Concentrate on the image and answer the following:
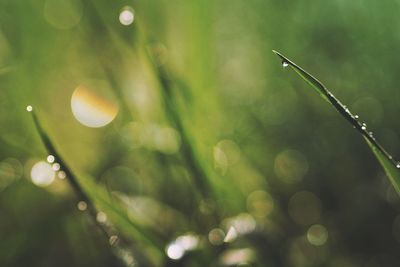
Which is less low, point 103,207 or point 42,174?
point 42,174

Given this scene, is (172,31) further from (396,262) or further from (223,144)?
(396,262)

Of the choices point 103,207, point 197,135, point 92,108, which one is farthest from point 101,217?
point 92,108

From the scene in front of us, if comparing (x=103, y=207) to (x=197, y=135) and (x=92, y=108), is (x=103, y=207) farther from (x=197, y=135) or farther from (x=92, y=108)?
(x=92, y=108)

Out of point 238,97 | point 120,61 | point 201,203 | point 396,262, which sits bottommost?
point 396,262

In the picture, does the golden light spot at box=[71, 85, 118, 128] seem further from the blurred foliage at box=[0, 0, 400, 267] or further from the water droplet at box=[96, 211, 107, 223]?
the water droplet at box=[96, 211, 107, 223]

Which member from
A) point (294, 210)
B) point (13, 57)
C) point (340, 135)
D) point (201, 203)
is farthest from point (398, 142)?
point (13, 57)

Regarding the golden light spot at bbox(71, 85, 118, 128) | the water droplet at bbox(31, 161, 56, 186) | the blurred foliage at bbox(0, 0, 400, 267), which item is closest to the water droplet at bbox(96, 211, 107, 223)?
the blurred foliage at bbox(0, 0, 400, 267)

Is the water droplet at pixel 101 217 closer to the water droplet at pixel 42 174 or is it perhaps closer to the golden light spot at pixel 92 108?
the water droplet at pixel 42 174
